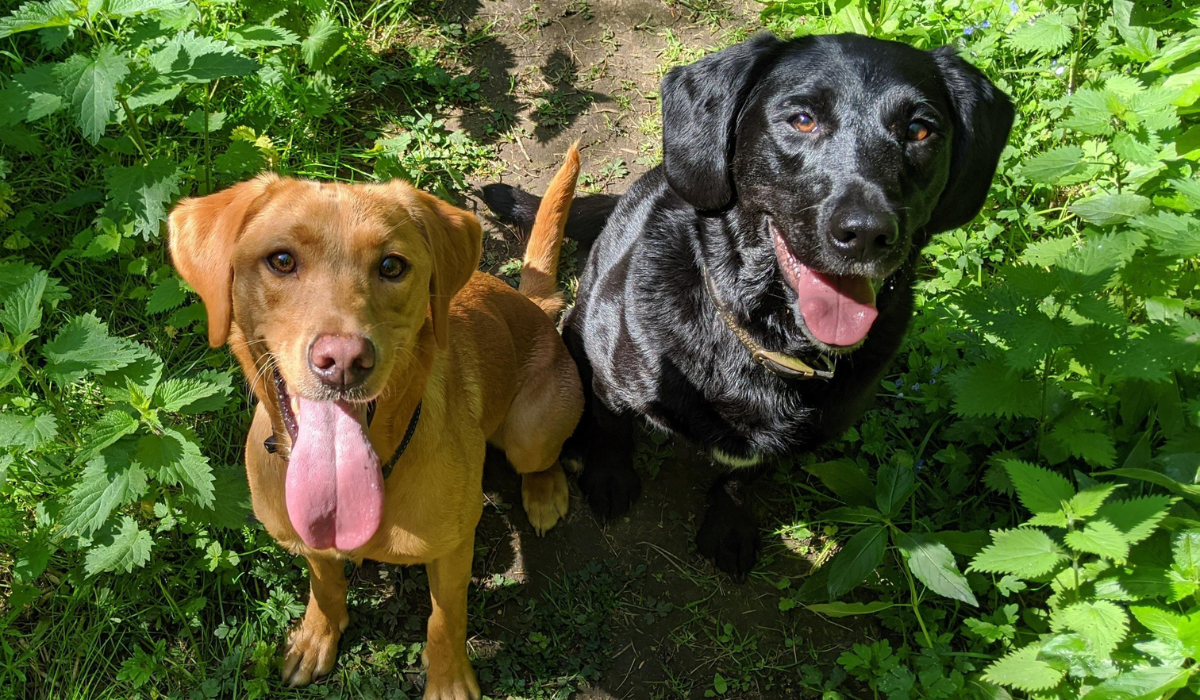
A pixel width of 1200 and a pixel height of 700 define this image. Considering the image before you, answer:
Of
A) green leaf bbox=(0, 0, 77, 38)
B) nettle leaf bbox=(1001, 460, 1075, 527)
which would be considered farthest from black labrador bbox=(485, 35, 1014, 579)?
green leaf bbox=(0, 0, 77, 38)

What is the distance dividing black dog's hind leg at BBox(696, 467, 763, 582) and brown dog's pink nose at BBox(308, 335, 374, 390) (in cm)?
197

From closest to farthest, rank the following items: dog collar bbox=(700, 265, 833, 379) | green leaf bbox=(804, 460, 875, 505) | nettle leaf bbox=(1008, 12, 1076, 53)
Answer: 1. dog collar bbox=(700, 265, 833, 379)
2. green leaf bbox=(804, 460, 875, 505)
3. nettle leaf bbox=(1008, 12, 1076, 53)

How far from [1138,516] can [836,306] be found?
125cm

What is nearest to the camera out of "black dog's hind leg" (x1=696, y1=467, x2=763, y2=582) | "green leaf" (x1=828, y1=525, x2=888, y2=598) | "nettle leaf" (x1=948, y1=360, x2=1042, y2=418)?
"nettle leaf" (x1=948, y1=360, x2=1042, y2=418)

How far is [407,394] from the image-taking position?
261 cm

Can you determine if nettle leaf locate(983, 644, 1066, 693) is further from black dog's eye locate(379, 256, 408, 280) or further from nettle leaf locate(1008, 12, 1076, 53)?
nettle leaf locate(1008, 12, 1076, 53)

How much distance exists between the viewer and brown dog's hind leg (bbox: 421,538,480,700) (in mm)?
3014

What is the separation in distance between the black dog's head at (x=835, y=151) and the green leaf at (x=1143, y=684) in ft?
4.66

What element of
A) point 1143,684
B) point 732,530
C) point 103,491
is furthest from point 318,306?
point 1143,684

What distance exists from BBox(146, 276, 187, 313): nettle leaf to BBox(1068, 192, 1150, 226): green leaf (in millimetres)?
3838

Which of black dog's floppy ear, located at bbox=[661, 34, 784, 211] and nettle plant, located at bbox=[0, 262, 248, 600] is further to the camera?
black dog's floppy ear, located at bbox=[661, 34, 784, 211]

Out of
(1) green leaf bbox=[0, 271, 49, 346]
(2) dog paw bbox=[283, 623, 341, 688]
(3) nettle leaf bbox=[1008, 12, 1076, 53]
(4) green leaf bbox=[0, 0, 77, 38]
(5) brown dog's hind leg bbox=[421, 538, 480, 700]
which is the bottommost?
(2) dog paw bbox=[283, 623, 341, 688]

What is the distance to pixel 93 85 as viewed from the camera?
2.94 metres

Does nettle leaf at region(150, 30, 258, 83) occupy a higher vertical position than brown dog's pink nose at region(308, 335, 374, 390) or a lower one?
higher
